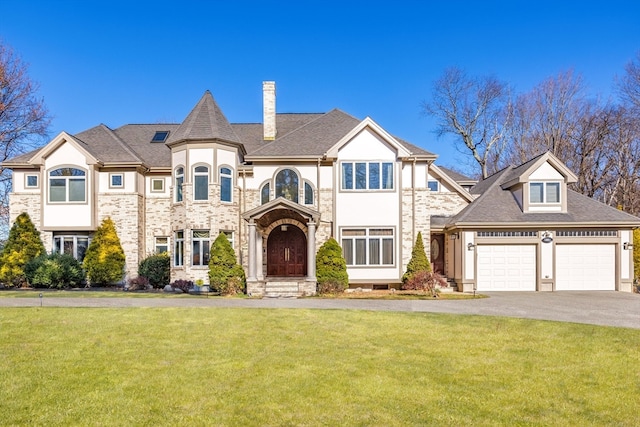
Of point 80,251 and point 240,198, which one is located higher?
point 240,198

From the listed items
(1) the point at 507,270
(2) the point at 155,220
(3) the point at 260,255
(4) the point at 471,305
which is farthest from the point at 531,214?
(2) the point at 155,220

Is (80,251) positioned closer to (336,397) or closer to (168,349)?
(168,349)

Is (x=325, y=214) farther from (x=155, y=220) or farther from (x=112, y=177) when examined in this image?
(x=112, y=177)

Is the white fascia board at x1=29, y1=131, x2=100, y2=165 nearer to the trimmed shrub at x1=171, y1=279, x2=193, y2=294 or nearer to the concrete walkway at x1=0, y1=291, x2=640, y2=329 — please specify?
the trimmed shrub at x1=171, y1=279, x2=193, y2=294

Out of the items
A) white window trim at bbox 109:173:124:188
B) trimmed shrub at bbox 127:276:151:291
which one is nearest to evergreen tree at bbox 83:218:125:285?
trimmed shrub at bbox 127:276:151:291

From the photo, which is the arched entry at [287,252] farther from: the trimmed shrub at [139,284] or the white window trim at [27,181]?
the white window trim at [27,181]

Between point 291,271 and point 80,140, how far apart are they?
12.6 metres

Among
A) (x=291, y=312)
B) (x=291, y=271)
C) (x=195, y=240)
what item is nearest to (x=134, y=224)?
(x=195, y=240)

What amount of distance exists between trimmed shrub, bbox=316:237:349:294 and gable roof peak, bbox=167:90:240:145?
681cm

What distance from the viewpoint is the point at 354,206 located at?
20.6 metres

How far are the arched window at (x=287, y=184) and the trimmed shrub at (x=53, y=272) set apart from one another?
9823 mm

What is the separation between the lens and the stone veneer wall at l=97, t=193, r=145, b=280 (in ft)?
71.5

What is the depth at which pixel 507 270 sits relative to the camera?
20.2 m

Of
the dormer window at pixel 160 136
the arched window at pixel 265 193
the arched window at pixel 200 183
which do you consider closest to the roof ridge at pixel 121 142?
the dormer window at pixel 160 136
